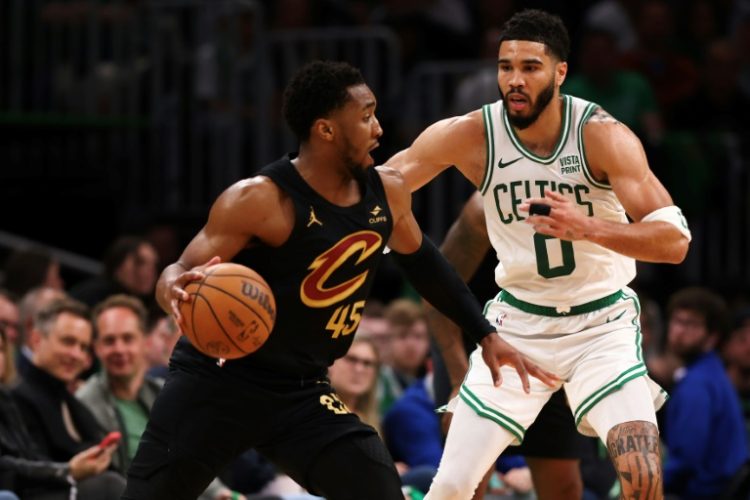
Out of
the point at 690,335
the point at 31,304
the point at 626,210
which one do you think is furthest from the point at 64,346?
the point at 690,335

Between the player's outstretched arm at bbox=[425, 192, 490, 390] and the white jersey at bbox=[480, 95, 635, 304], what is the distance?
0.75 metres

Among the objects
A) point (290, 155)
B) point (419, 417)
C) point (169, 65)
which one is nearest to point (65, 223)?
point (169, 65)

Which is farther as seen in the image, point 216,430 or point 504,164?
point 504,164

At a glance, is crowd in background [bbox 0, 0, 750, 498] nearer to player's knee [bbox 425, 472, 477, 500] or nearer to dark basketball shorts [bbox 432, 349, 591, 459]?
dark basketball shorts [bbox 432, 349, 591, 459]

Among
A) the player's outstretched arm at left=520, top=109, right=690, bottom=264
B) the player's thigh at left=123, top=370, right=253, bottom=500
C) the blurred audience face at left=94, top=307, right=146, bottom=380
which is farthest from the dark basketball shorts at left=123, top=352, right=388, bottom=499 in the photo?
the blurred audience face at left=94, top=307, right=146, bottom=380

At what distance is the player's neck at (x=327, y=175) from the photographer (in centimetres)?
565

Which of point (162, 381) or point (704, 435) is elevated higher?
point (162, 381)

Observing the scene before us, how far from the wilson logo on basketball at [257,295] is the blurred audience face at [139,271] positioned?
5267 mm

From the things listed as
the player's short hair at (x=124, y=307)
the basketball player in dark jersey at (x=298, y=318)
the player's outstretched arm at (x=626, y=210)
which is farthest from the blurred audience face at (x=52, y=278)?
the player's outstretched arm at (x=626, y=210)

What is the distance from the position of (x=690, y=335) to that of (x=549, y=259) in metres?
4.13

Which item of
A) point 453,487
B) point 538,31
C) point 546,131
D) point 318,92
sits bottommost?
point 453,487

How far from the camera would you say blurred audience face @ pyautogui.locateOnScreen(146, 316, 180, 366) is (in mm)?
9173

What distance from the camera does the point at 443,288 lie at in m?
6.00

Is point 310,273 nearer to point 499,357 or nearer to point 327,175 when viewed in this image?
point 327,175
